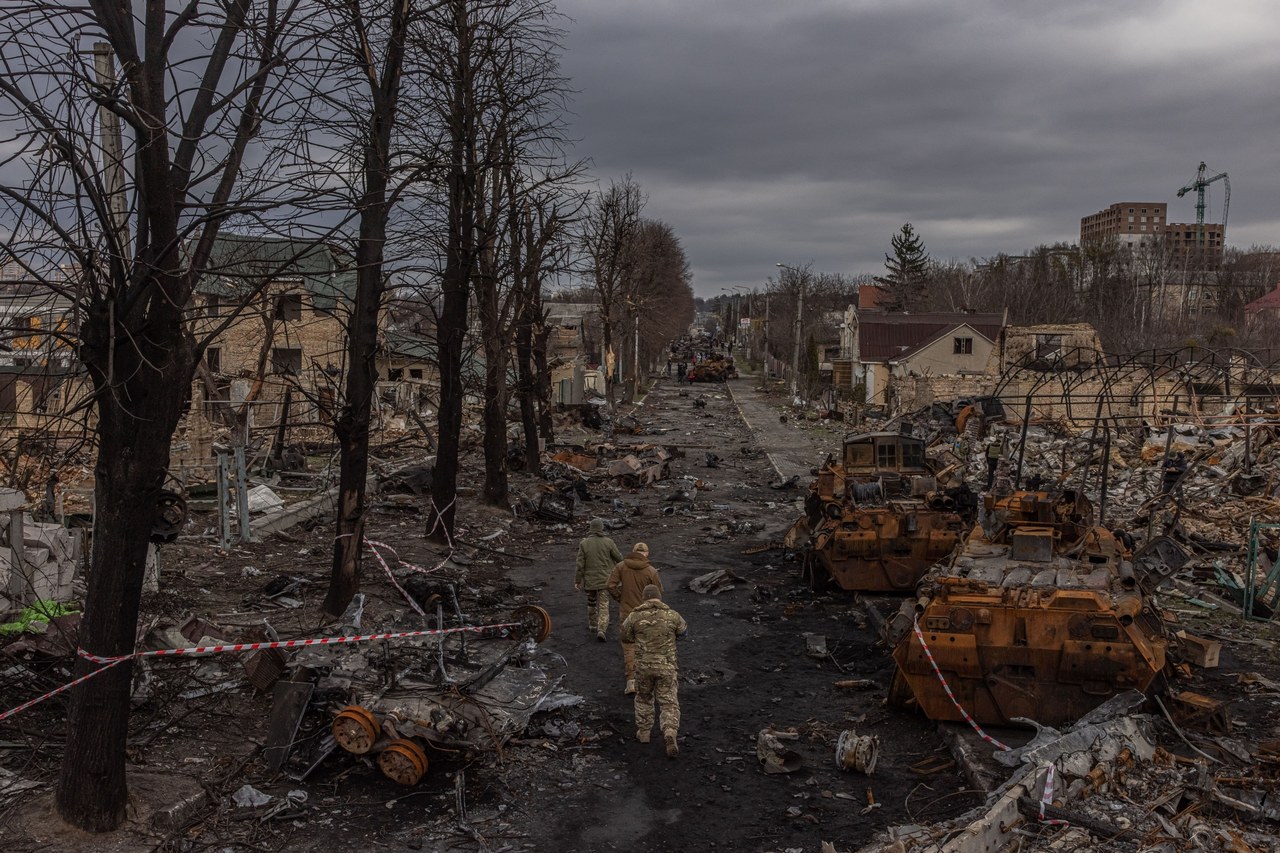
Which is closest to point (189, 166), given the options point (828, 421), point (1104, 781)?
point (1104, 781)

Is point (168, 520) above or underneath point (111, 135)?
underneath

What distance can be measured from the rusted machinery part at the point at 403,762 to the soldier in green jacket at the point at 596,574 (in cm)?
488

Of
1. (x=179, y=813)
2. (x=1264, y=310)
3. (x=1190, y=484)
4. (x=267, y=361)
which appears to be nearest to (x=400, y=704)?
(x=179, y=813)

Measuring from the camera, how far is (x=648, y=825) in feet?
24.7

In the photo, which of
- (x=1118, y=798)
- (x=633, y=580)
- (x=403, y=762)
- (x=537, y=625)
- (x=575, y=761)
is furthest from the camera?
(x=633, y=580)

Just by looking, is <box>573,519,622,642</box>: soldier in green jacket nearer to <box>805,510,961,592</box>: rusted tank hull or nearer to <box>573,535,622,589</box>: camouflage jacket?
<box>573,535,622,589</box>: camouflage jacket

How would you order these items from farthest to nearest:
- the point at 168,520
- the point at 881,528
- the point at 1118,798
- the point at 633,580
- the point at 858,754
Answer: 1. the point at 881,528
2. the point at 633,580
3. the point at 168,520
4. the point at 858,754
5. the point at 1118,798

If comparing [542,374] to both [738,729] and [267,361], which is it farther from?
[738,729]

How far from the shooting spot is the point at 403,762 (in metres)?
7.74

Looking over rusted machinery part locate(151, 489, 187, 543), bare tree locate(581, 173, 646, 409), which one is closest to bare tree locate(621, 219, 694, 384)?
bare tree locate(581, 173, 646, 409)

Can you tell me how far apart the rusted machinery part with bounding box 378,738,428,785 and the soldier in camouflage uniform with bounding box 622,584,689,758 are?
204 cm

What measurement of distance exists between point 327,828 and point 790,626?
7466 millimetres

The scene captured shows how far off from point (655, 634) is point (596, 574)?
A: 3689mm

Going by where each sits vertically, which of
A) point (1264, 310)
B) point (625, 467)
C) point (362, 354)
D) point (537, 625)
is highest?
point (1264, 310)
